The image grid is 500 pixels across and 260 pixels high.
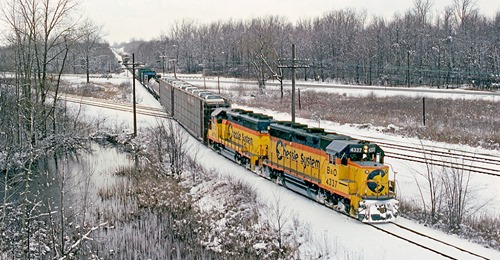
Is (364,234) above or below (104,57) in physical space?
below

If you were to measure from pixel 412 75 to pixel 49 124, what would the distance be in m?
59.8

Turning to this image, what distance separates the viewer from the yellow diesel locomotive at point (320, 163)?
1717 centimetres

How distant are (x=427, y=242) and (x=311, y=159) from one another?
21.0 ft

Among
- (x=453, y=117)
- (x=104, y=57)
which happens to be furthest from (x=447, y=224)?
(x=104, y=57)

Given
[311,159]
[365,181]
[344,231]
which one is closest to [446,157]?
[311,159]

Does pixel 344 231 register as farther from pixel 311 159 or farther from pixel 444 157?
pixel 444 157

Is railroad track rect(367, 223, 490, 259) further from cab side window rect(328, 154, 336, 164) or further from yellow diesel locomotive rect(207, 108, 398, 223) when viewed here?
cab side window rect(328, 154, 336, 164)

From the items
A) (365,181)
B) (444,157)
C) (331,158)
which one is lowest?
(444,157)

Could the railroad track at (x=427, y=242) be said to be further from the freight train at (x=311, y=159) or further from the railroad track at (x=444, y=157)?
the railroad track at (x=444, y=157)

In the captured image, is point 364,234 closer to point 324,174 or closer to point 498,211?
point 324,174

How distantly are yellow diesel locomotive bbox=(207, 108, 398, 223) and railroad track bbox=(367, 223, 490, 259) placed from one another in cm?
51

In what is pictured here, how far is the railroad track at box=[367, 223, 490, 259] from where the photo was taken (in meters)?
14.2

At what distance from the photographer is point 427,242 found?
15.3m

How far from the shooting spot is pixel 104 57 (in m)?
152
